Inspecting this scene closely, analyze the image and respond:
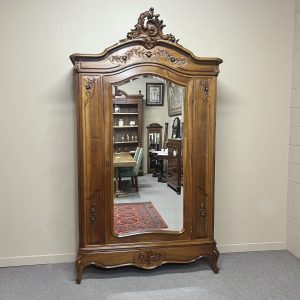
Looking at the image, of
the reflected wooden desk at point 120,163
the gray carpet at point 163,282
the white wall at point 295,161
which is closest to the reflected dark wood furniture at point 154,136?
the reflected wooden desk at point 120,163

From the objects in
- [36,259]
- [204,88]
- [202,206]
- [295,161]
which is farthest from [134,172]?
[295,161]

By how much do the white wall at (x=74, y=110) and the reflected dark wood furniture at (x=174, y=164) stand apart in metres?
0.59

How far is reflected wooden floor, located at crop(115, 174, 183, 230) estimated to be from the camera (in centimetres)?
254

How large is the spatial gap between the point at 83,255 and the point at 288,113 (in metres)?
2.31

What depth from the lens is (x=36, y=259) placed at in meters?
2.77

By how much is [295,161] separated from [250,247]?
0.95 m

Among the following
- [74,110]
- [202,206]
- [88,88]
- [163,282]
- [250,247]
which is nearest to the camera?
[88,88]

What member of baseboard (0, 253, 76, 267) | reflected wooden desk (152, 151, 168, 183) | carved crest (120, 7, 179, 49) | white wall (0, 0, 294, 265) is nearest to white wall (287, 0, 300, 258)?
white wall (0, 0, 294, 265)

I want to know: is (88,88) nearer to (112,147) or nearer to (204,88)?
Answer: (112,147)

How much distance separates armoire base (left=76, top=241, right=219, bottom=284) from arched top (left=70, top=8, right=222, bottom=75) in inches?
54.9

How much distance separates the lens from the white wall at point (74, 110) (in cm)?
266

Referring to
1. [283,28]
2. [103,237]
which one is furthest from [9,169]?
[283,28]

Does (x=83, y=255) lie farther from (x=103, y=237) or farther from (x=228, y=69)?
(x=228, y=69)

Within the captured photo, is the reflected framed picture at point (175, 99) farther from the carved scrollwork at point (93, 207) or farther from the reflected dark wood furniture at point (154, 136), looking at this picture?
the carved scrollwork at point (93, 207)
